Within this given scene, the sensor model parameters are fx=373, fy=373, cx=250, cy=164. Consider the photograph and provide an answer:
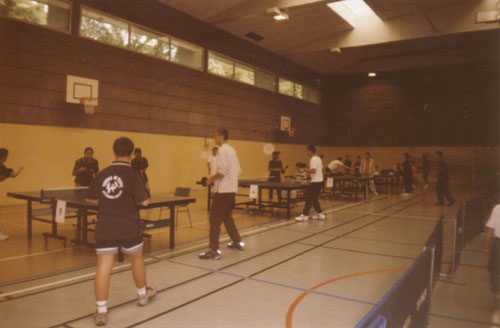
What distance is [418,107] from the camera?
870 inches

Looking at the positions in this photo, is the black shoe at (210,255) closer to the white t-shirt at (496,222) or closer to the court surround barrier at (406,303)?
the court surround barrier at (406,303)

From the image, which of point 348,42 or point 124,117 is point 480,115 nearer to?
point 348,42

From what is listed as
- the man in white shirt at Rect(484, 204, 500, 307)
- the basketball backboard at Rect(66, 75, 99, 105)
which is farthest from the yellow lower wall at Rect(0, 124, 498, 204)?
the man in white shirt at Rect(484, 204, 500, 307)

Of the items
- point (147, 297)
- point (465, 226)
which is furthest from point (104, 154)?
point (465, 226)

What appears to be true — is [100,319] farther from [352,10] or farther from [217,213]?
[352,10]

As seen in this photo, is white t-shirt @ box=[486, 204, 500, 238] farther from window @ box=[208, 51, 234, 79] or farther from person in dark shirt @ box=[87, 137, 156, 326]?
window @ box=[208, 51, 234, 79]

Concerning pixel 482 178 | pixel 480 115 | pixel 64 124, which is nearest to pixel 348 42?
pixel 480 115

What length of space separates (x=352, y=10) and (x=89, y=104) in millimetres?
11605

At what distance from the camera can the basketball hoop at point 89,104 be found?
10477 mm

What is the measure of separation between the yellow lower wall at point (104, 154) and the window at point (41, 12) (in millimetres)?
2709

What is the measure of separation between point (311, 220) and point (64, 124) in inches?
283

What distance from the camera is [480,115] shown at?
2031cm

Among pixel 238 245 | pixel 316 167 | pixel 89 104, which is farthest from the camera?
pixel 89 104

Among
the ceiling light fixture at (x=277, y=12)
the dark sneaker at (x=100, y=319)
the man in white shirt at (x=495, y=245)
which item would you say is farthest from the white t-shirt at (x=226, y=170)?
the ceiling light fixture at (x=277, y=12)
